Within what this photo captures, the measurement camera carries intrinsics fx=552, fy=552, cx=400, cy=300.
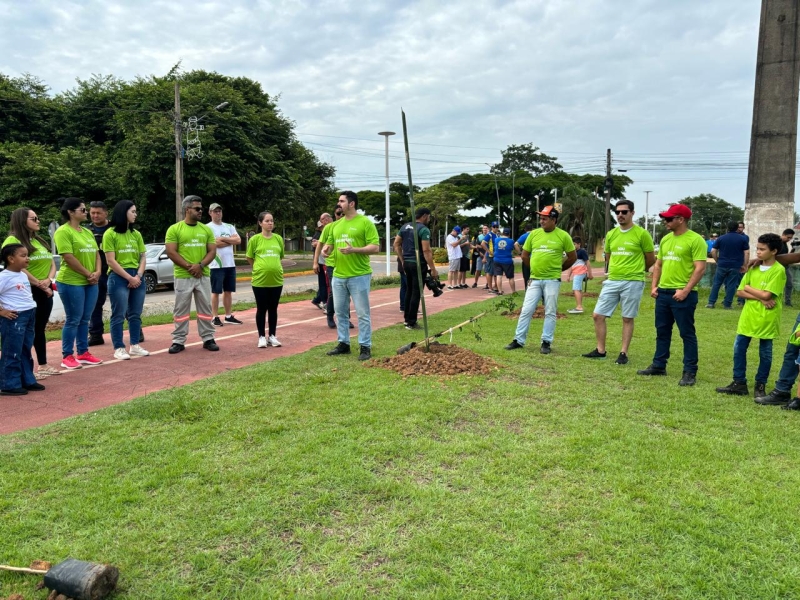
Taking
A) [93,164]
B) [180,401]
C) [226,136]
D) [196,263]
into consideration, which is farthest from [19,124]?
[180,401]

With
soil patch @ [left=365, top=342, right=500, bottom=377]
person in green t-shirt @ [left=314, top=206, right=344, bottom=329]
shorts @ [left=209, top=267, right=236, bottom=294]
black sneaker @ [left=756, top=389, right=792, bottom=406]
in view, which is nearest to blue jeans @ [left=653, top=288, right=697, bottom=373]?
black sneaker @ [left=756, top=389, right=792, bottom=406]

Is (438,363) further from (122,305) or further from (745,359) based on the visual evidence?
(122,305)

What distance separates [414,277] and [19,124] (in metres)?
29.4

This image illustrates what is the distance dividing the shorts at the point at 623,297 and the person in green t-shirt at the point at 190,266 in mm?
4698

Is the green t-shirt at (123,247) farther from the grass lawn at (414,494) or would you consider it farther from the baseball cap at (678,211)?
the baseball cap at (678,211)

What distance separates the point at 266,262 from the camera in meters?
6.98

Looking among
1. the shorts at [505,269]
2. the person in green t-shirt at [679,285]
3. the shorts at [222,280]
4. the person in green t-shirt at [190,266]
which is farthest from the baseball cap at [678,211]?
the shorts at [505,269]

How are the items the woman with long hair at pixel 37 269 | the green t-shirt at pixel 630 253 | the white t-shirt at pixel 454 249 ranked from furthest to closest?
the white t-shirt at pixel 454 249 → the green t-shirt at pixel 630 253 → the woman with long hair at pixel 37 269

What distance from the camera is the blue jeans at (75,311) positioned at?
19.4ft

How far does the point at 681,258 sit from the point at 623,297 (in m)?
0.87

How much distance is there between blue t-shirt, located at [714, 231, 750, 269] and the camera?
11.1 metres

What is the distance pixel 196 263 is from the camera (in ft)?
22.3

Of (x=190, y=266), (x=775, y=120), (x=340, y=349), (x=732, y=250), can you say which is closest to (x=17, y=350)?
(x=190, y=266)

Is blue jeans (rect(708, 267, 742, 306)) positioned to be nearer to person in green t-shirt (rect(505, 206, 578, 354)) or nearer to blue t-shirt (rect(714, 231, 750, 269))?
blue t-shirt (rect(714, 231, 750, 269))
